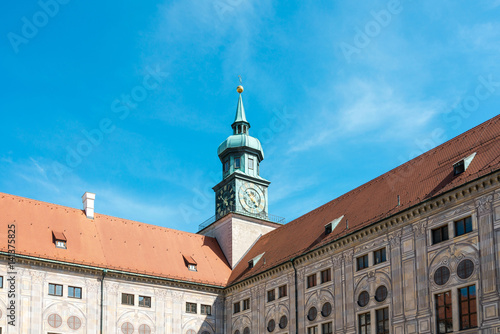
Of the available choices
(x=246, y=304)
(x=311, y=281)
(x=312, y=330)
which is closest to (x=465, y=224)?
(x=311, y=281)

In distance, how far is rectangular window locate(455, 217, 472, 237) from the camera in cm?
3846

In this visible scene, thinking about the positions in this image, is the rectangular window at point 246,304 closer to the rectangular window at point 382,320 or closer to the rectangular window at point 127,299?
the rectangular window at point 127,299

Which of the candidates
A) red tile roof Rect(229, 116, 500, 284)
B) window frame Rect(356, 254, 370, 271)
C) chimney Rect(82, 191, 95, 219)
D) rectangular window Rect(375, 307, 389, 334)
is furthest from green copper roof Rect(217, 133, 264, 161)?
rectangular window Rect(375, 307, 389, 334)

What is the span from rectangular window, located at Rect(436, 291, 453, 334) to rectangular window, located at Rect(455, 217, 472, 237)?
345 cm

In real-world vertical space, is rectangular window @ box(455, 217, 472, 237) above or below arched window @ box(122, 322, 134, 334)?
above

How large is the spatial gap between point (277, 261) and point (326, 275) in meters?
7.09

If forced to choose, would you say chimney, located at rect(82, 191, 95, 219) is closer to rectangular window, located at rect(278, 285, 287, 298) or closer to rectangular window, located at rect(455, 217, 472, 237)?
rectangular window, located at rect(278, 285, 287, 298)

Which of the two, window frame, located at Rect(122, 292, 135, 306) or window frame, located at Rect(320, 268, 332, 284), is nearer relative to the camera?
window frame, located at Rect(320, 268, 332, 284)

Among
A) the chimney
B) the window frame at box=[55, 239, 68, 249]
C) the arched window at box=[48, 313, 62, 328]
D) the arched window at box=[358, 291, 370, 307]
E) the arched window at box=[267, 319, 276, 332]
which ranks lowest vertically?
the arched window at box=[267, 319, 276, 332]

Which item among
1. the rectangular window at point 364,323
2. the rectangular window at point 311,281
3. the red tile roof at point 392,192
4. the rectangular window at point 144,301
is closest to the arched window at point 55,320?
the rectangular window at point 144,301

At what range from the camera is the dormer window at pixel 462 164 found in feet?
135

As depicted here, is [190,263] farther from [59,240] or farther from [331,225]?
[331,225]

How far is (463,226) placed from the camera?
3884 cm

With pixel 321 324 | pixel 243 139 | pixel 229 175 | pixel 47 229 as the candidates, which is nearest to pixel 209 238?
pixel 229 175
